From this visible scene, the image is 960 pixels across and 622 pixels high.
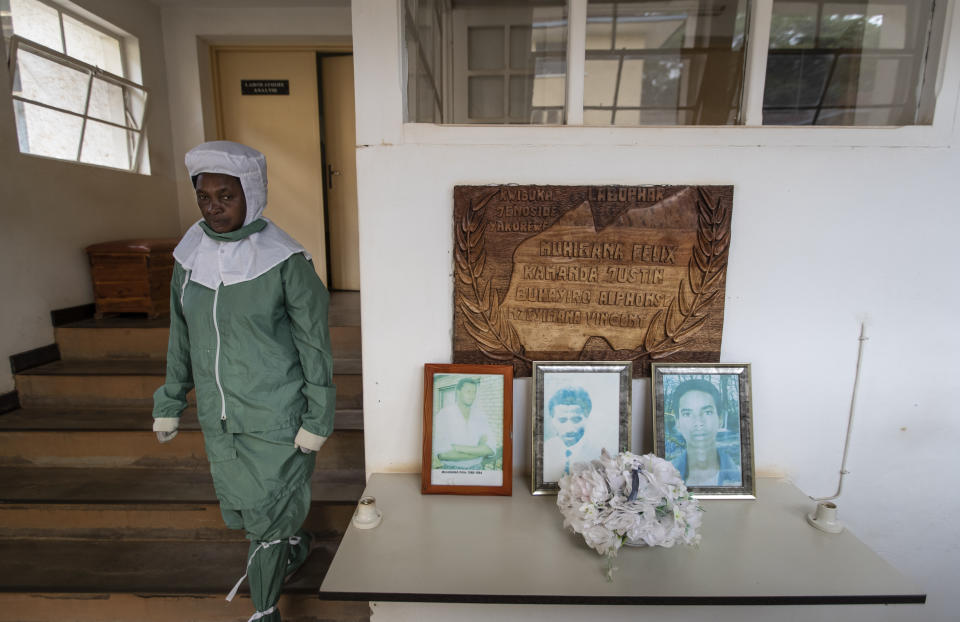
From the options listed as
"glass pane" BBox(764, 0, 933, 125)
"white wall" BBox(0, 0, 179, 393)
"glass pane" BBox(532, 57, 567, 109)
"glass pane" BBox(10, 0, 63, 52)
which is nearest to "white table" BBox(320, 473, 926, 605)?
"glass pane" BBox(764, 0, 933, 125)

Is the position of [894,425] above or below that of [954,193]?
below

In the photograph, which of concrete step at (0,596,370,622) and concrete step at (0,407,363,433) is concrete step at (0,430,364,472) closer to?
concrete step at (0,407,363,433)

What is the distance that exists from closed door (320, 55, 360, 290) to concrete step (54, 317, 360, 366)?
125cm

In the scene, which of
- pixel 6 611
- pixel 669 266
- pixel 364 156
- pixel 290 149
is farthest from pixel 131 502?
pixel 290 149

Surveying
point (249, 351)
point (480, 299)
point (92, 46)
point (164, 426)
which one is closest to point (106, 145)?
point (92, 46)

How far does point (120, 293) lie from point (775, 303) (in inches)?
132

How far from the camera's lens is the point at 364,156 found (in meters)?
1.27

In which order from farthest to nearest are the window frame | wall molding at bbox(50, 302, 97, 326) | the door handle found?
1. the door handle
2. wall molding at bbox(50, 302, 97, 326)
3. the window frame

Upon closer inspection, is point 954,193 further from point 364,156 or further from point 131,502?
point 131,502

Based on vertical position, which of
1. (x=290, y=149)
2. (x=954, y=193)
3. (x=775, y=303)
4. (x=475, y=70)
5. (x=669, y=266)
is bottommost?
(x=775, y=303)

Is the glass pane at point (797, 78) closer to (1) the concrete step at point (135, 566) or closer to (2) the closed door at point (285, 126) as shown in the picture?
(2) the closed door at point (285, 126)

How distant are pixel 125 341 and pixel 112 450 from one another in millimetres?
716

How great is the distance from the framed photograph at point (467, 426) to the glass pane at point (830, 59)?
2.21 m

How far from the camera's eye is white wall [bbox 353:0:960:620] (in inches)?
49.8
